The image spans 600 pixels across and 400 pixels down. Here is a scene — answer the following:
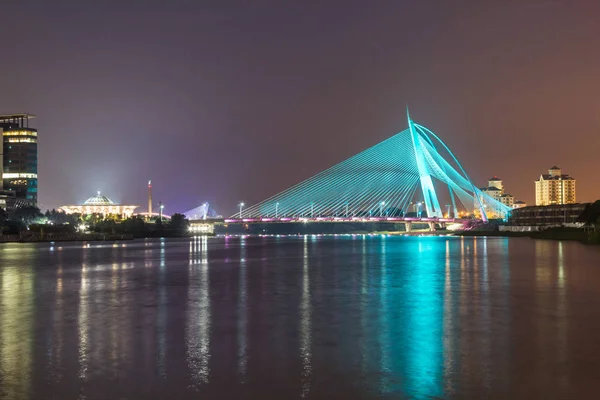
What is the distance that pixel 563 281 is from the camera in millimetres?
26516

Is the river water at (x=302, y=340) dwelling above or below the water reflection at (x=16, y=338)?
below

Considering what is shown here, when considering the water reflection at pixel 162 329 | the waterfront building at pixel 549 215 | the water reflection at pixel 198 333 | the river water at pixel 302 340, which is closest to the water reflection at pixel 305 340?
the river water at pixel 302 340

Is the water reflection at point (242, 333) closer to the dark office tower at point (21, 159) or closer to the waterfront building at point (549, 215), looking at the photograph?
the waterfront building at point (549, 215)

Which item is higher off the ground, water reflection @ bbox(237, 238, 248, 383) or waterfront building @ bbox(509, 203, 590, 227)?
waterfront building @ bbox(509, 203, 590, 227)

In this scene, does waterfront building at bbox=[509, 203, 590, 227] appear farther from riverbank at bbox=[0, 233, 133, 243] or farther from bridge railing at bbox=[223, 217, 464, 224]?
riverbank at bbox=[0, 233, 133, 243]

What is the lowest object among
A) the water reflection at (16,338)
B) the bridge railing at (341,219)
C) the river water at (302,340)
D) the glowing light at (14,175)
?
the river water at (302,340)

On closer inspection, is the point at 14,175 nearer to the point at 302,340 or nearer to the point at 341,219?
the point at 341,219

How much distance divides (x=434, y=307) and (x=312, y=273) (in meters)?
13.8

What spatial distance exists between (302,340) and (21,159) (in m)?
169

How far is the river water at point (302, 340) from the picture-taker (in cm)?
984

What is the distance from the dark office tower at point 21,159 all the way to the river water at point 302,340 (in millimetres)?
152186

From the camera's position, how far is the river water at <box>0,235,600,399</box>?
32.3ft

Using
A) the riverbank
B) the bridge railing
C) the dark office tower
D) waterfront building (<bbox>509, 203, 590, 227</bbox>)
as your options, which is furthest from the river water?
the dark office tower

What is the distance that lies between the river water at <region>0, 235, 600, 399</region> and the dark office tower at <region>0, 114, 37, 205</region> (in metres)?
152
